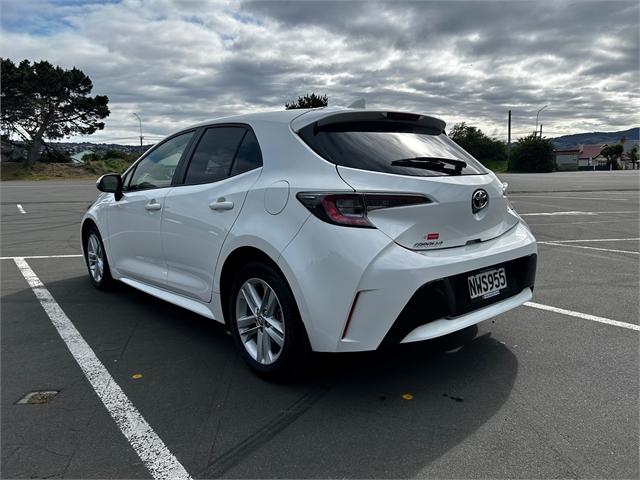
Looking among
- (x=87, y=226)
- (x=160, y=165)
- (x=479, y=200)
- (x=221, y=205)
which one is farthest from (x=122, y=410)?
(x=87, y=226)

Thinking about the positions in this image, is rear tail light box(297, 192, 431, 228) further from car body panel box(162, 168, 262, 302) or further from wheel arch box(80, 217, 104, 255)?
wheel arch box(80, 217, 104, 255)

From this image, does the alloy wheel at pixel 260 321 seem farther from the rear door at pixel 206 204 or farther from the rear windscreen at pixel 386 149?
the rear windscreen at pixel 386 149

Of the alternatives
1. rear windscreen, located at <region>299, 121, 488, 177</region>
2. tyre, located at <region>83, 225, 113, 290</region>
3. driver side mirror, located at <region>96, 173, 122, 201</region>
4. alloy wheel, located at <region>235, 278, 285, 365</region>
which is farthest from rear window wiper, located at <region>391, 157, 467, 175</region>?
tyre, located at <region>83, 225, 113, 290</region>

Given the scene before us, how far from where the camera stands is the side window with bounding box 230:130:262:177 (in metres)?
3.57

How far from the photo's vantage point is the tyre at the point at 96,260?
5.64 metres

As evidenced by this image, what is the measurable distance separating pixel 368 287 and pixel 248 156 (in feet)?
4.59

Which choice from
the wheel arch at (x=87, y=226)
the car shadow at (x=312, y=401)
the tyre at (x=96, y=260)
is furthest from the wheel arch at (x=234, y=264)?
the wheel arch at (x=87, y=226)

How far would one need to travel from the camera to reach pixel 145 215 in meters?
4.62

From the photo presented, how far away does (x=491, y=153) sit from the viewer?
259 ft

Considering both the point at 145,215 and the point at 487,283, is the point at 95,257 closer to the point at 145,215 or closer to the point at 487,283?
the point at 145,215

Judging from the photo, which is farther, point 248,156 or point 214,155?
point 214,155

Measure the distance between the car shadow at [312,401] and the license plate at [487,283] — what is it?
A: 563 millimetres

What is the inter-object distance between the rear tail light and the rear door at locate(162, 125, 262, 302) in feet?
2.34

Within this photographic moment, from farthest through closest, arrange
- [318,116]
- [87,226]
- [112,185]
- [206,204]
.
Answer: [87,226] < [112,185] < [206,204] < [318,116]
